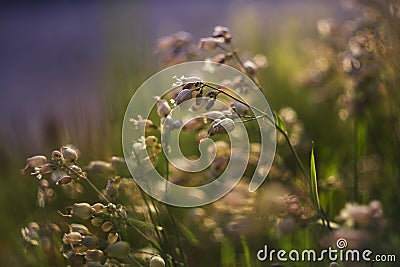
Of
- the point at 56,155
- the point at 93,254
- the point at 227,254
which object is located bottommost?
the point at 227,254

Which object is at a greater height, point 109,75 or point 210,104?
point 210,104

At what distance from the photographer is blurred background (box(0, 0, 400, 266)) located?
4.91 ft

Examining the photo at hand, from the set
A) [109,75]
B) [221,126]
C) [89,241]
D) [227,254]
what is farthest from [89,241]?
[109,75]

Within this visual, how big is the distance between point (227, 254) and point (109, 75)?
1505 millimetres

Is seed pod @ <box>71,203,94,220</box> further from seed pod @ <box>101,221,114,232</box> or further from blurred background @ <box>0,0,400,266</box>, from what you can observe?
blurred background @ <box>0,0,400,266</box>

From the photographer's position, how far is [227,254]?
1141mm

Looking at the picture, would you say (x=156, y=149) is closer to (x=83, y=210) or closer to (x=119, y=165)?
(x=119, y=165)

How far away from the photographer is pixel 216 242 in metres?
1.22

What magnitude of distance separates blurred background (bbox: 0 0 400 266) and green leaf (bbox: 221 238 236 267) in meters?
0.21

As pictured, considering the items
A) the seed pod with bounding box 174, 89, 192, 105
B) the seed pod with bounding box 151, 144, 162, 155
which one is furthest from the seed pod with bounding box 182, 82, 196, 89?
the seed pod with bounding box 151, 144, 162, 155

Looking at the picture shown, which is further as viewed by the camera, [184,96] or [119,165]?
[119,165]

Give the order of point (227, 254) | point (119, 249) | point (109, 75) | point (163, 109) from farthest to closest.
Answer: point (109, 75) → point (227, 254) → point (163, 109) → point (119, 249)

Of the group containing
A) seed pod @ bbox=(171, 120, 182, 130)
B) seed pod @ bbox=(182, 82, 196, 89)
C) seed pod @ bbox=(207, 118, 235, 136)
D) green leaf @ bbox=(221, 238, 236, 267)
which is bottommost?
green leaf @ bbox=(221, 238, 236, 267)

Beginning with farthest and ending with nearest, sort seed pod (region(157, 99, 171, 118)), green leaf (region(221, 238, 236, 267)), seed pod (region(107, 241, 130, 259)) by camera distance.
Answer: green leaf (region(221, 238, 236, 267))
seed pod (region(157, 99, 171, 118))
seed pod (region(107, 241, 130, 259))
